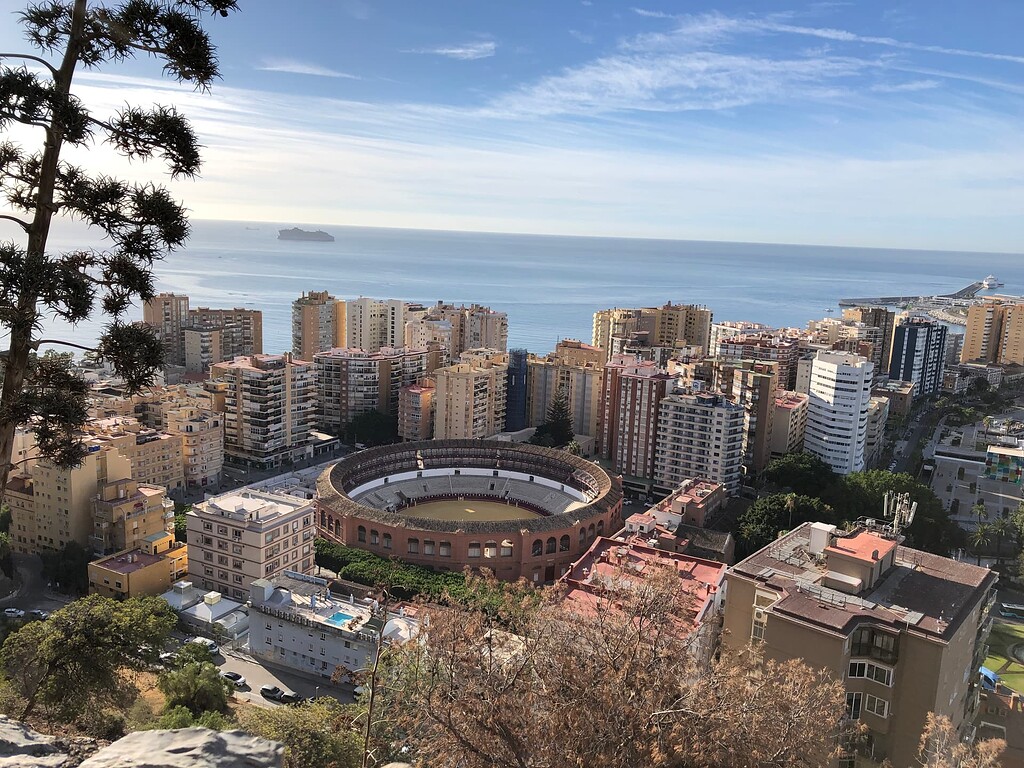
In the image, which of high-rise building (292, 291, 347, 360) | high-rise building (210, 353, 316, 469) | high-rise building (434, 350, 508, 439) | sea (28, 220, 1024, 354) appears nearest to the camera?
high-rise building (210, 353, 316, 469)

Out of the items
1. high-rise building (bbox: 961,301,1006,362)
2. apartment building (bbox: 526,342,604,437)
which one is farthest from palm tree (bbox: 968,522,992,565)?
high-rise building (bbox: 961,301,1006,362)

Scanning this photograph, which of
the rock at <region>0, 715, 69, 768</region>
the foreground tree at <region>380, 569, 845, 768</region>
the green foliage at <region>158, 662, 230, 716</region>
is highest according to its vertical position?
the rock at <region>0, 715, 69, 768</region>

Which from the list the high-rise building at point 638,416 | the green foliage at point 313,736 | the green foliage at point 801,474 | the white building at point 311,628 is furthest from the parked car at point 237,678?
the green foliage at point 801,474

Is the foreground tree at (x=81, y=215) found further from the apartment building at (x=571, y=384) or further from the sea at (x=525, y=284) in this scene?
the sea at (x=525, y=284)

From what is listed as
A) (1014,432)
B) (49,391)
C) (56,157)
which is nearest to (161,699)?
(49,391)

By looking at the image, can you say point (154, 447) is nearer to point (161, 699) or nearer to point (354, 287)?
point (161, 699)

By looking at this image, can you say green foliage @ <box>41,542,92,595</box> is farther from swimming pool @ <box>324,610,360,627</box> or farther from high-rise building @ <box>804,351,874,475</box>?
high-rise building @ <box>804,351,874,475</box>
